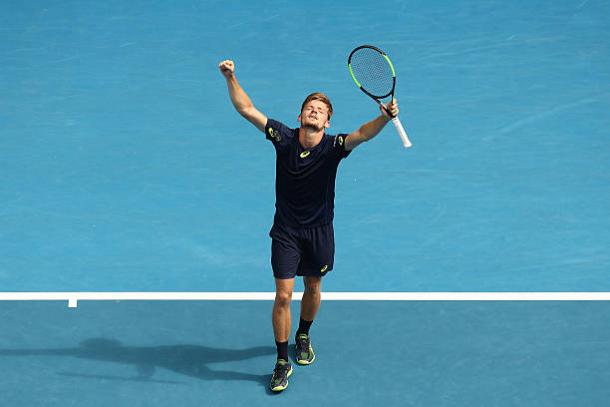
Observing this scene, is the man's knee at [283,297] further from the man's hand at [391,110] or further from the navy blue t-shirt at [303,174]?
the man's hand at [391,110]

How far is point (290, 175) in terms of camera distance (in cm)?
927

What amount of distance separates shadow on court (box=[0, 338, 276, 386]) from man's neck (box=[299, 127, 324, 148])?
6.06 ft

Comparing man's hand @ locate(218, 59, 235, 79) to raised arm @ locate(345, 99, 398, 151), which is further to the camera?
man's hand @ locate(218, 59, 235, 79)

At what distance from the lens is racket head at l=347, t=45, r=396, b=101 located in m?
9.48

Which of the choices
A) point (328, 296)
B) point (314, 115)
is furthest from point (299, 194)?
point (328, 296)

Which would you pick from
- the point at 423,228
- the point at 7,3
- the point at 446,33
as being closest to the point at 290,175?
the point at 423,228

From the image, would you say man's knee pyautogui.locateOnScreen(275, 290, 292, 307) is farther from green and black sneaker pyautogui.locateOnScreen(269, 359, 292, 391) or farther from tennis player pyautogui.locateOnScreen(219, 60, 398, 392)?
green and black sneaker pyautogui.locateOnScreen(269, 359, 292, 391)

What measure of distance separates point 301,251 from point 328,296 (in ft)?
4.46

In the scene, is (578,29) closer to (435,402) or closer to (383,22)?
(383,22)

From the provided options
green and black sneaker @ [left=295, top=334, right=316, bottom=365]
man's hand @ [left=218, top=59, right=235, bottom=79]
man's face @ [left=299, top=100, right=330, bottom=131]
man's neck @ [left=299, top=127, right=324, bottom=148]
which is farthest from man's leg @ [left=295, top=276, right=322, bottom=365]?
man's hand @ [left=218, top=59, right=235, bottom=79]

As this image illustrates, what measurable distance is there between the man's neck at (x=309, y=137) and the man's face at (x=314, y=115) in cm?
4

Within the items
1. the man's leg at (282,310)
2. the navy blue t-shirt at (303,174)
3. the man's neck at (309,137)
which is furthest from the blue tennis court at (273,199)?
the man's neck at (309,137)

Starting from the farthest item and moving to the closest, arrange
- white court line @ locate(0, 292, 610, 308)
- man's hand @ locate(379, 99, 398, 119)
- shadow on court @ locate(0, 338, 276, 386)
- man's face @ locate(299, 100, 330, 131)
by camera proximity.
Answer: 1. white court line @ locate(0, 292, 610, 308)
2. shadow on court @ locate(0, 338, 276, 386)
3. man's face @ locate(299, 100, 330, 131)
4. man's hand @ locate(379, 99, 398, 119)

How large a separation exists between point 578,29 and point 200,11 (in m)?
5.37
